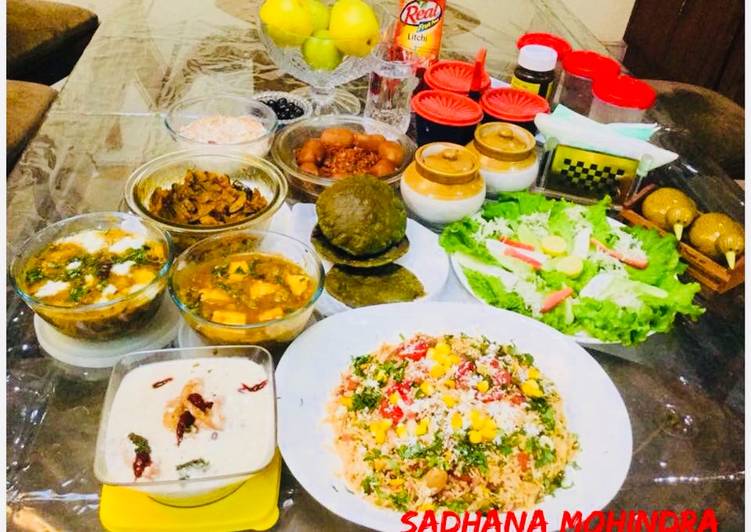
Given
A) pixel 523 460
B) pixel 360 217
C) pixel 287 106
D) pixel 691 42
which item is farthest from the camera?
pixel 691 42

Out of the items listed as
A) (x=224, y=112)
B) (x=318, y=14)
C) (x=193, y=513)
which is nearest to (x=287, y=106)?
(x=224, y=112)

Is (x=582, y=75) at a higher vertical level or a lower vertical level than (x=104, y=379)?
higher

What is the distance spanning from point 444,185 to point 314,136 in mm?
617

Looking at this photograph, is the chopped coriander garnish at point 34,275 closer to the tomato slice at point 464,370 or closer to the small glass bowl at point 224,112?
the small glass bowl at point 224,112

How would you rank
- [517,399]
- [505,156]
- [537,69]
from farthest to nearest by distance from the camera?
[537,69] → [505,156] → [517,399]

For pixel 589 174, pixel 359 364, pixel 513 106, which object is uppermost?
pixel 513 106

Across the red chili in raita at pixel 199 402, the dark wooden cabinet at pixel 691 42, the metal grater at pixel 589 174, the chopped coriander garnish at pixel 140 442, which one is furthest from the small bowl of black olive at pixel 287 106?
the dark wooden cabinet at pixel 691 42

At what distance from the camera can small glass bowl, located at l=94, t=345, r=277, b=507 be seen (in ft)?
3.45

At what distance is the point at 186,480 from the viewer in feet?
3.45

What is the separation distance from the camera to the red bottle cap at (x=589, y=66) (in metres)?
2.52

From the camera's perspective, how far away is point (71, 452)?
4.26ft

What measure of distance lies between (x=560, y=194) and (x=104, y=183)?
63.5 inches

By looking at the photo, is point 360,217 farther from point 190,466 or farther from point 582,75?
point 582,75

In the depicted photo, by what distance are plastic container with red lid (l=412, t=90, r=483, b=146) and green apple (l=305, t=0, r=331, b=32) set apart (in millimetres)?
523
